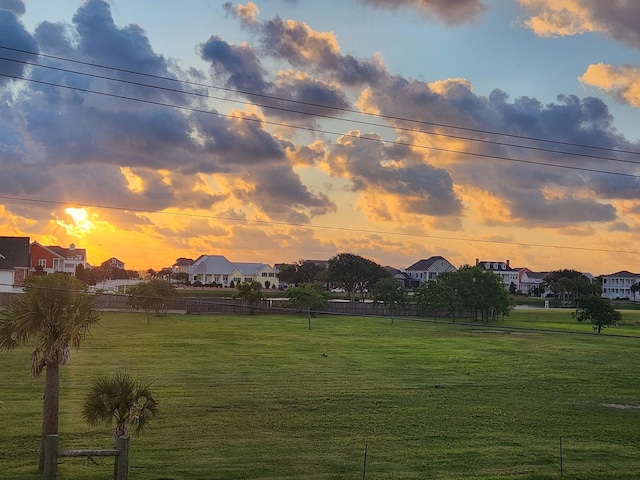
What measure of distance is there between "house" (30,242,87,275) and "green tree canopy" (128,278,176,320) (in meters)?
23.0

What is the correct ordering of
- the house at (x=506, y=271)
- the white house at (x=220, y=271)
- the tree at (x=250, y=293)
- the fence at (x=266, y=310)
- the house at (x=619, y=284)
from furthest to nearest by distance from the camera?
the house at (x=506, y=271) → the house at (x=619, y=284) → the white house at (x=220, y=271) → the tree at (x=250, y=293) → the fence at (x=266, y=310)

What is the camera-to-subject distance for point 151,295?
74.6 meters

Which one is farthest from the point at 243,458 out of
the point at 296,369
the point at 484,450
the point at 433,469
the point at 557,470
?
the point at 296,369

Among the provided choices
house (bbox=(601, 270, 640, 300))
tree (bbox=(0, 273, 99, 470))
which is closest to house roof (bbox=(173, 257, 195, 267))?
house (bbox=(601, 270, 640, 300))

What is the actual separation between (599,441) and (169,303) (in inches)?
2633

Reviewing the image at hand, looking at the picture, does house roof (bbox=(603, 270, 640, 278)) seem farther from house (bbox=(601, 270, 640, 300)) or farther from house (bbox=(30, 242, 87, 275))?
house (bbox=(30, 242, 87, 275))

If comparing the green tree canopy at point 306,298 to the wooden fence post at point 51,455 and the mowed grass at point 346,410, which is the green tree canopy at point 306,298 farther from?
the wooden fence post at point 51,455

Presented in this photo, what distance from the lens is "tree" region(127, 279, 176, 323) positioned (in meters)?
74.8

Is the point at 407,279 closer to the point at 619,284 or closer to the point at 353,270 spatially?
the point at 353,270

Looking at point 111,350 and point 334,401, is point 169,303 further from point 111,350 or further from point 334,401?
point 334,401

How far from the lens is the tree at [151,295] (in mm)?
74750

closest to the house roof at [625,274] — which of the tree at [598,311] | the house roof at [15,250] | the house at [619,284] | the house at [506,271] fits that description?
the house at [619,284]

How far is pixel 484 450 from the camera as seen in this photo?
73.3 feet

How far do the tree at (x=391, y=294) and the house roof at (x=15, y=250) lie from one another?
48264mm
